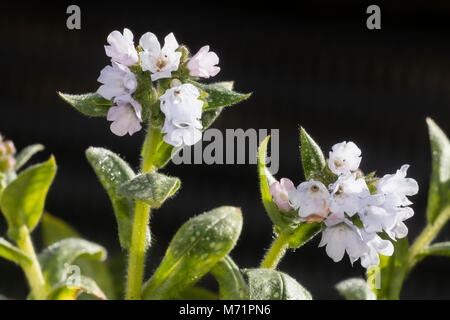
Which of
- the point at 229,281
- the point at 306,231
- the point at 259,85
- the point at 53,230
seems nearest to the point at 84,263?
the point at 53,230

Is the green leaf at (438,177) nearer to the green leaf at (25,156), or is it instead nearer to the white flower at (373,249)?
the white flower at (373,249)

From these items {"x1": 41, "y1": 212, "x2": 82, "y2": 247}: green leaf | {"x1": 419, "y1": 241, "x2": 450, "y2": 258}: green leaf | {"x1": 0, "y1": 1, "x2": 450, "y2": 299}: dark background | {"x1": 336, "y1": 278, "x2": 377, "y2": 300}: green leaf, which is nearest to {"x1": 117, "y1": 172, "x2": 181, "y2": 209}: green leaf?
{"x1": 336, "y1": 278, "x2": 377, "y2": 300}: green leaf

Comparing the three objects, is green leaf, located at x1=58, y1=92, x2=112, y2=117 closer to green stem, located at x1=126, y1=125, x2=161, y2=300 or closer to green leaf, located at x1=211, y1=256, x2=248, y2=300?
green stem, located at x1=126, y1=125, x2=161, y2=300

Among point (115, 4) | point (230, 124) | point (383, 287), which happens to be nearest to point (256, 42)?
point (230, 124)

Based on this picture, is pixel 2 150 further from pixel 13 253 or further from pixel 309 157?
pixel 309 157

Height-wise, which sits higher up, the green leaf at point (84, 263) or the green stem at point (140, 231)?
the green stem at point (140, 231)

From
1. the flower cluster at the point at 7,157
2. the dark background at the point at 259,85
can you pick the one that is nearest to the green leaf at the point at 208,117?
the flower cluster at the point at 7,157
